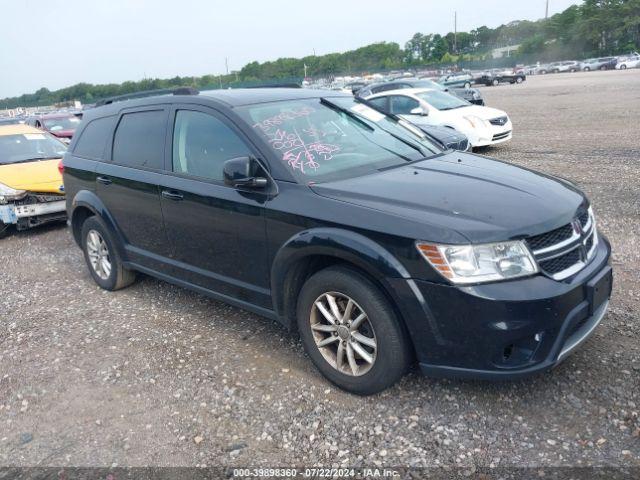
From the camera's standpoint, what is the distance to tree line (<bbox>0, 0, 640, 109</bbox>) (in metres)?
66.4

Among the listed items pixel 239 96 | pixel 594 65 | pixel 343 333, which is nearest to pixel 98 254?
pixel 239 96

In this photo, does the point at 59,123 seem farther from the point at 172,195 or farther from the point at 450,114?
the point at 172,195

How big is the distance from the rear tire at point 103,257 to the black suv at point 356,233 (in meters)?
0.30

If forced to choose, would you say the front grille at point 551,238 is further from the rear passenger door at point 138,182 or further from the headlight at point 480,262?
the rear passenger door at point 138,182

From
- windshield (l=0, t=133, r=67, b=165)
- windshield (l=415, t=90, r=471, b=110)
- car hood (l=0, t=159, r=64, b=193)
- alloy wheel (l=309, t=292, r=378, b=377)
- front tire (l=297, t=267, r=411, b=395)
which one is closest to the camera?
front tire (l=297, t=267, r=411, b=395)

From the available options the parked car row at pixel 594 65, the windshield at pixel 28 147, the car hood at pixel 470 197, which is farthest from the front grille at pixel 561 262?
the parked car row at pixel 594 65

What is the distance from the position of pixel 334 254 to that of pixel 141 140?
239 centimetres

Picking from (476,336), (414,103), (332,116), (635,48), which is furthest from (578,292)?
(635,48)

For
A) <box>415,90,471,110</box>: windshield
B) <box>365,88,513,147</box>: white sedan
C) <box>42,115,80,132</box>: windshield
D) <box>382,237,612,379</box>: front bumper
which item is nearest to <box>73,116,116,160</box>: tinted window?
<box>382,237,612,379</box>: front bumper

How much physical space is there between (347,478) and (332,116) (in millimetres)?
2587

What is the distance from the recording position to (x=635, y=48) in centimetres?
7562

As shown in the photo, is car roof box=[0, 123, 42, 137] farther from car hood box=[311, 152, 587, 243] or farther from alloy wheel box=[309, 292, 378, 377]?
alloy wheel box=[309, 292, 378, 377]

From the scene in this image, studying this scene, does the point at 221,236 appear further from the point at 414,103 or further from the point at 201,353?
the point at 414,103

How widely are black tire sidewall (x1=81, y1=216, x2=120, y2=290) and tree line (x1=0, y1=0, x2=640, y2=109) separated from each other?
39369 millimetres
